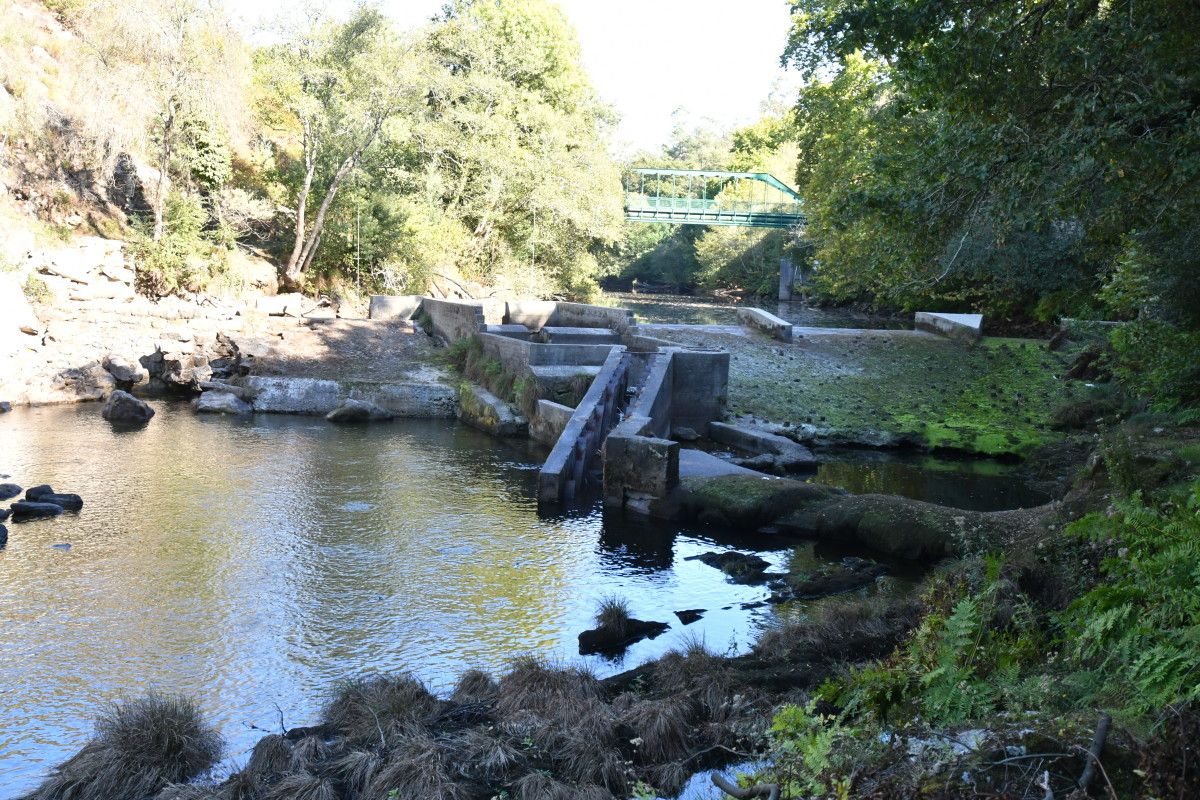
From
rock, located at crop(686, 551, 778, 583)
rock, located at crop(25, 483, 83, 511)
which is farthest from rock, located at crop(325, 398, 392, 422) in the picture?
rock, located at crop(686, 551, 778, 583)

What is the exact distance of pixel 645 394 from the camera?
16812 millimetres

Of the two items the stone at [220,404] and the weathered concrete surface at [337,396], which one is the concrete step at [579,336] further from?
the stone at [220,404]

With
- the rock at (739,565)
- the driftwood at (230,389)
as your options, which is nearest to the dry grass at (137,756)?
the rock at (739,565)

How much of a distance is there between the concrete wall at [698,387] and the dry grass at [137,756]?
43.2 ft

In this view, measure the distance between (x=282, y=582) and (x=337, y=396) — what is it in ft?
36.4

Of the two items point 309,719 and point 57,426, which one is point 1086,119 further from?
point 57,426

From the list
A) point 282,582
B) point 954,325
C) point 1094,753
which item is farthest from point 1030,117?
point 954,325

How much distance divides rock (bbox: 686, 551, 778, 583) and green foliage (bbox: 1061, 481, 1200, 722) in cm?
453

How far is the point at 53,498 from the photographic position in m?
12.7

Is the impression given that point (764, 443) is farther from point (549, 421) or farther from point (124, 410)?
point (124, 410)

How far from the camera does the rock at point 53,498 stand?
12623 mm

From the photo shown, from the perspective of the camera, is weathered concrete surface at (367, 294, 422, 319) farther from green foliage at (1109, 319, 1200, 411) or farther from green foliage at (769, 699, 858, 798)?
green foliage at (769, 699, 858, 798)

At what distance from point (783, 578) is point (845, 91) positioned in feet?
69.2

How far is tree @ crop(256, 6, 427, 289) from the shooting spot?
29.8 m
